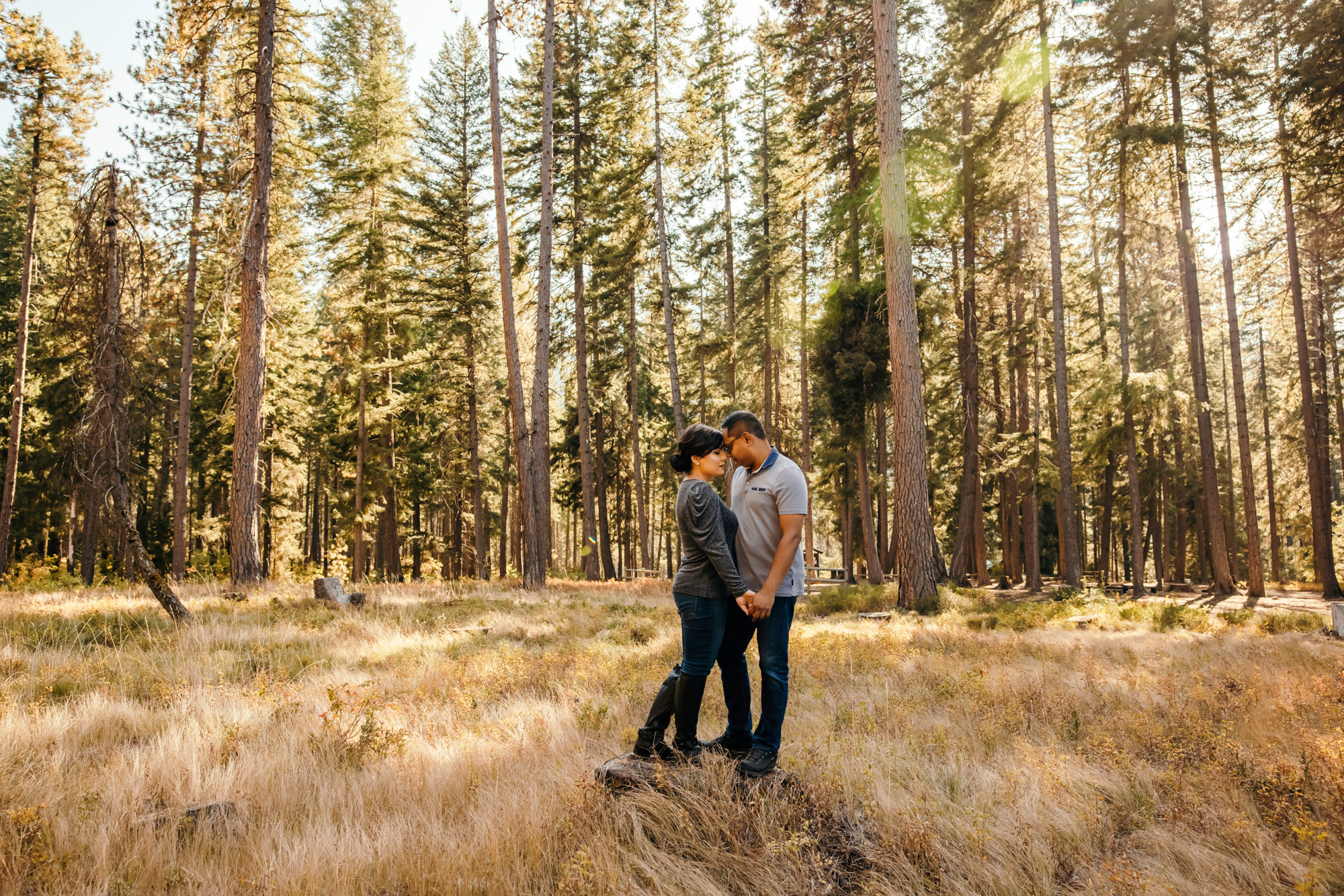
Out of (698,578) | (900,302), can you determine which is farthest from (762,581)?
(900,302)

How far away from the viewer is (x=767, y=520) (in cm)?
374

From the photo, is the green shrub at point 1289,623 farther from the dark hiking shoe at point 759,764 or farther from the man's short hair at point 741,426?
the man's short hair at point 741,426

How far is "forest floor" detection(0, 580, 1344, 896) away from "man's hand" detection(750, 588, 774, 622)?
3.01 ft

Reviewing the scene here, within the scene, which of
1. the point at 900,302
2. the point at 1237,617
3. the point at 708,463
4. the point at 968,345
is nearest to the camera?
the point at 708,463

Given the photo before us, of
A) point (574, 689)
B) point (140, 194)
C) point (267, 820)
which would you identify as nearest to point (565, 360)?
point (140, 194)

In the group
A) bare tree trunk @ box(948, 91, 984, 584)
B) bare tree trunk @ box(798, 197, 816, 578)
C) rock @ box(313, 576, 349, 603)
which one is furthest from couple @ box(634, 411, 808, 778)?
bare tree trunk @ box(798, 197, 816, 578)

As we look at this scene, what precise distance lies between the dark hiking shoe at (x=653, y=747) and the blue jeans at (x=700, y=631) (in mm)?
540

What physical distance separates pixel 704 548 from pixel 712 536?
0.08 metres

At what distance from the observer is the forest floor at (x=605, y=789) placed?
2842 millimetres

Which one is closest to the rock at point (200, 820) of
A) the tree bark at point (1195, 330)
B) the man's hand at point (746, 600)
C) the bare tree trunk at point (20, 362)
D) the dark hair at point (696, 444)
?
the man's hand at point (746, 600)

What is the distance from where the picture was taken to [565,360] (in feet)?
93.7

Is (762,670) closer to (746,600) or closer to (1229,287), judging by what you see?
(746,600)

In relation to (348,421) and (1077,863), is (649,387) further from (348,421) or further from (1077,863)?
(1077,863)

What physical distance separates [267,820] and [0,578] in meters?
19.8
